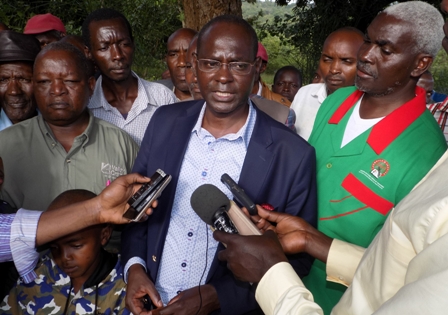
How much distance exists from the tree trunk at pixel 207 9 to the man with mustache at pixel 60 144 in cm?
379

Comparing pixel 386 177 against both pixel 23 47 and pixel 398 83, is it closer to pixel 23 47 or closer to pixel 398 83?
pixel 398 83

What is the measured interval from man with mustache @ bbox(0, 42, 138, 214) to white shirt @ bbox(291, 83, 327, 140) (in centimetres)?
155

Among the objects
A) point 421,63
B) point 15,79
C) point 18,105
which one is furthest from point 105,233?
point 421,63

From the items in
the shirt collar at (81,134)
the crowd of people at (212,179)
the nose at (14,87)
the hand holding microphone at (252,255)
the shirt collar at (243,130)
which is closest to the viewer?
the hand holding microphone at (252,255)

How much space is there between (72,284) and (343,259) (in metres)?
1.42

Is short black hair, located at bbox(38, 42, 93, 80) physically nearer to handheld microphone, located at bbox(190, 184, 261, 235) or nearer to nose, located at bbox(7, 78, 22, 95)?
nose, located at bbox(7, 78, 22, 95)

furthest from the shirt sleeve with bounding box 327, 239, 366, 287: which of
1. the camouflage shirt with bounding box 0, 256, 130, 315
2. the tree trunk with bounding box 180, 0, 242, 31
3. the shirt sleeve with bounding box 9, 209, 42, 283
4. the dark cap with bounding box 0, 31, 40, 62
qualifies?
the tree trunk with bounding box 180, 0, 242, 31

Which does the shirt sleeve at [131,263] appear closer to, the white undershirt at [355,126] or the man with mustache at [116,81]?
the white undershirt at [355,126]

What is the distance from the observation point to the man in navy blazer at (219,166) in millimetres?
2348

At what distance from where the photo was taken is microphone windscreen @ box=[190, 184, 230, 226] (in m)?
2.04

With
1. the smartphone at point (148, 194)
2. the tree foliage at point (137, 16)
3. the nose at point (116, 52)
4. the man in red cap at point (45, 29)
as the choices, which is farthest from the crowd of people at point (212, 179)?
the tree foliage at point (137, 16)

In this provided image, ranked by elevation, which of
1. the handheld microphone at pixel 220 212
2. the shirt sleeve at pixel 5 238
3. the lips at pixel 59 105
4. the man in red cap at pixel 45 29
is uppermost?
the man in red cap at pixel 45 29

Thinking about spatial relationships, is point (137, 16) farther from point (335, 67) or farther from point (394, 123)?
point (394, 123)

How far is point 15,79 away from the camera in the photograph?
3320mm
